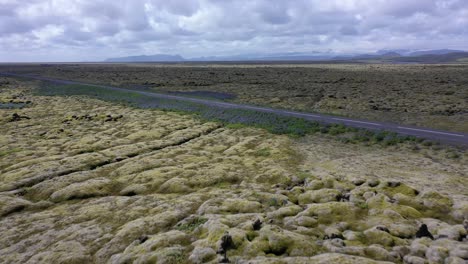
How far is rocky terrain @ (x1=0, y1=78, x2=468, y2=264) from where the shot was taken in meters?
13.8

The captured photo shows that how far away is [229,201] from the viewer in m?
19.2

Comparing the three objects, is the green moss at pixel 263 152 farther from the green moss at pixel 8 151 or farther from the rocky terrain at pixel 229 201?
the green moss at pixel 8 151

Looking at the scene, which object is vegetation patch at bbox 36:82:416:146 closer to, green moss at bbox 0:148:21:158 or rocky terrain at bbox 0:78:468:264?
rocky terrain at bbox 0:78:468:264

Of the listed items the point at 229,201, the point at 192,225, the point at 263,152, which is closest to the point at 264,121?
the point at 263,152

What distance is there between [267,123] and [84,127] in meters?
27.0

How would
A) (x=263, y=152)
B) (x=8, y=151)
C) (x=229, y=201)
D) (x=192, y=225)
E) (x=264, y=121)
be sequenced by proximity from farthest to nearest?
(x=264, y=121)
(x=8, y=151)
(x=263, y=152)
(x=229, y=201)
(x=192, y=225)

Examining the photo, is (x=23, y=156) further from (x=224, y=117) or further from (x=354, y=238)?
(x=354, y=238)

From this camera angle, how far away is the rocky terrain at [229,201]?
13.8 m

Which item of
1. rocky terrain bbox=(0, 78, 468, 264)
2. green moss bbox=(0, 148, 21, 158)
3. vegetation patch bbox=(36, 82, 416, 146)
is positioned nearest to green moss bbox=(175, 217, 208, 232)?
rocky terrain bbox=(0, 78, 468, 264)

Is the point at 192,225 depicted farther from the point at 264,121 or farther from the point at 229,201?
the point at 264,121

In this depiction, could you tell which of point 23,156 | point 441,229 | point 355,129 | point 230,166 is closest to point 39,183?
point 23,156

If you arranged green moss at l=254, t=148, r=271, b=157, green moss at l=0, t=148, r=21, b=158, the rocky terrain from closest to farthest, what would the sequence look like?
the rocky terrain
green moss at l=254, t=148, r=271, b=157
green moss at l=0, t=148, r=21, b=158

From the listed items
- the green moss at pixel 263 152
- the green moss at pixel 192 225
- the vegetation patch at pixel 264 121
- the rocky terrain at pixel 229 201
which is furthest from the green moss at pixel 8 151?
the green moss at pixel 192 225

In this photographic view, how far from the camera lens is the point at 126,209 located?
63.8ft
